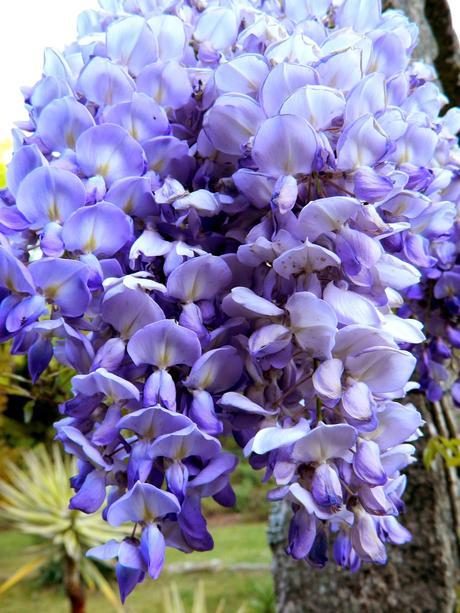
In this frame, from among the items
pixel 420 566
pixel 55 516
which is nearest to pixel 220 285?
pixel 420 566

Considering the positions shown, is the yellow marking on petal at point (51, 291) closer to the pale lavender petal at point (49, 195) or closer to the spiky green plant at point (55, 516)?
the pale lavender petal at point (49, 195)

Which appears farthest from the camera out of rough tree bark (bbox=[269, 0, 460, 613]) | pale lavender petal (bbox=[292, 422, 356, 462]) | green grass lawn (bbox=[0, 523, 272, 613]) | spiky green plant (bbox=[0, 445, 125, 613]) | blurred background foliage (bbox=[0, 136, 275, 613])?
green grass lawn (bbox=[0, 523, 272, 613])

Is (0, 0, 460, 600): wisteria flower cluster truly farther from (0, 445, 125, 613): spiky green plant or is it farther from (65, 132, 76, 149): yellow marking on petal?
(0, 445, 125, 613): spiky green plant

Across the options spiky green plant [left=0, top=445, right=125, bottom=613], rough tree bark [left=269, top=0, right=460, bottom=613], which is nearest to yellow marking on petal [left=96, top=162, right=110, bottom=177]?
rough tree bark [left=269, top=0, right=460, bottom=613]

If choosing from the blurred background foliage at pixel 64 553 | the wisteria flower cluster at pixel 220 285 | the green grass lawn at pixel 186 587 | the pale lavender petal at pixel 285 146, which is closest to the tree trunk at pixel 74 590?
the blurred background foliage at pixel 64 553

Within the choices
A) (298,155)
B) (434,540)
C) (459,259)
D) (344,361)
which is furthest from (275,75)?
(434,540)

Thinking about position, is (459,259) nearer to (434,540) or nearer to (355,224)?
(355,224)

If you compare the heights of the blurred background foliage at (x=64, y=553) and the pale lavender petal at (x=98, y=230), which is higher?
the pale lavender petal at (x=98, y=230)

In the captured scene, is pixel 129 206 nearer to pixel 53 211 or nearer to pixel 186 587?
pixel 53 211
